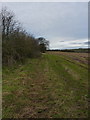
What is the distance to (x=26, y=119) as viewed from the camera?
442 cm

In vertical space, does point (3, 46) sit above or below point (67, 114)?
above

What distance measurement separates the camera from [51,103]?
5707 mm

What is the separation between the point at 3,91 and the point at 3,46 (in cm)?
1090

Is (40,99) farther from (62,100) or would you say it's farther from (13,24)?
(13,24)

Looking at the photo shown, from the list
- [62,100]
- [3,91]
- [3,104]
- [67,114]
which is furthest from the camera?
[3,91]

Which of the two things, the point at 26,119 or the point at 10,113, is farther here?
the point at 10,113

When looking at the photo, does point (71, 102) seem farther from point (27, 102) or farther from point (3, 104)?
point (3, 104)

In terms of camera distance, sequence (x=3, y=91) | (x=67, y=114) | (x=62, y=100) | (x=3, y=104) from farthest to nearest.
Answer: (x=3, y=91)
(x=62, y=100)
(x=3, y=104)
(x=67, y=114)

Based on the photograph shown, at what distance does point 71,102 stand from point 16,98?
2.14m

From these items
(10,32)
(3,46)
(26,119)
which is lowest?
(26,119)

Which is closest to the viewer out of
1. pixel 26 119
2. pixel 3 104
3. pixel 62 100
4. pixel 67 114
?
pixel 26 119

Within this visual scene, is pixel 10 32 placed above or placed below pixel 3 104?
above

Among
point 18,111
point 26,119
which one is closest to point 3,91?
point 18,111

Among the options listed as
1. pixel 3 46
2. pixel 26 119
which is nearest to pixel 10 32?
pixel 3 46
